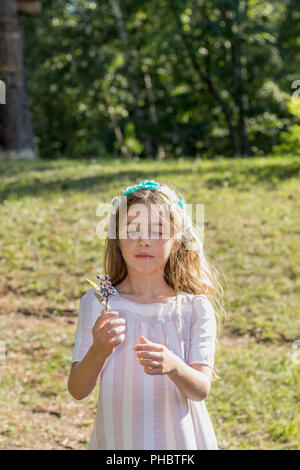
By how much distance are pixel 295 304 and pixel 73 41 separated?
14603 millimetres

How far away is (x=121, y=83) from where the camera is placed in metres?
20.2

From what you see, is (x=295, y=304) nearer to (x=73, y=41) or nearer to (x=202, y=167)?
(x=202, y=167)

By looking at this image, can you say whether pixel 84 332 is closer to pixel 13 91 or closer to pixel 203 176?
pixel 203 176

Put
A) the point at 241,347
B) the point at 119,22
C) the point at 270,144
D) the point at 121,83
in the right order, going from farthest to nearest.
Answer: the point at 270,144, the point at 121,83, the point at 119,22, the point at 241,347

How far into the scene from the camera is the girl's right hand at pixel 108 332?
1.91 meters

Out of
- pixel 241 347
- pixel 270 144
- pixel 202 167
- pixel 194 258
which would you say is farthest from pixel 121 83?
pixel 194 258

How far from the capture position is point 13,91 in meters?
10.9

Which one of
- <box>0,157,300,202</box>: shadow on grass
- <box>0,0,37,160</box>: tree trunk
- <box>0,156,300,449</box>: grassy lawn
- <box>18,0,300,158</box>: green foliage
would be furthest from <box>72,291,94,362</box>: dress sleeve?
<box>18,0,300,158</box>: green foliage

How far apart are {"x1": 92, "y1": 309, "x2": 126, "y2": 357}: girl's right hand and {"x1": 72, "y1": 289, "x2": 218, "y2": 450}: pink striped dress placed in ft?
0.60

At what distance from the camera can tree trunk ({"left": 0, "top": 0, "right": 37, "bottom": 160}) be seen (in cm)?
1088

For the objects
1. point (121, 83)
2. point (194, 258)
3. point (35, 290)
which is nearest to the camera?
point (194, 258)

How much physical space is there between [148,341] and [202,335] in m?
0.33

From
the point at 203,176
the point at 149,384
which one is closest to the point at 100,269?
the point at 203,176

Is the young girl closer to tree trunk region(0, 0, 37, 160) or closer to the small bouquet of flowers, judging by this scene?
the small bouquet of flowers
